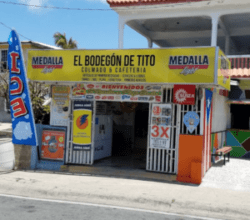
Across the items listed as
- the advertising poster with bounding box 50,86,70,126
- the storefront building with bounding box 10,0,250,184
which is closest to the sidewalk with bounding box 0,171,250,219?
the storefront building with bounding box 10,0,250,184

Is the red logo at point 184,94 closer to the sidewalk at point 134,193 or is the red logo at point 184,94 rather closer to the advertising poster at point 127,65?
the advertising poster at point 127,65

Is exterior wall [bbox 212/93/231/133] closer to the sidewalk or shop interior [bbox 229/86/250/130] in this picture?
shop interior [bbox 229/86/250/130]

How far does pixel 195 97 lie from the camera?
10930 millimetres

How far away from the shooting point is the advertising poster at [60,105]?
1223 cm

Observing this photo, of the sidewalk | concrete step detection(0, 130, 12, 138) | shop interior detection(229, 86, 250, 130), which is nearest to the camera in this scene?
the sidewalk

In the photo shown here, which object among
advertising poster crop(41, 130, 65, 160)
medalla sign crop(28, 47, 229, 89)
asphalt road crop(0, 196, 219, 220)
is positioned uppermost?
medalla sign crop(28, 47, 229, 89)

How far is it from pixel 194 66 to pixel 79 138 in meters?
4.68

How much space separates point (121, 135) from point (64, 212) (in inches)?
427

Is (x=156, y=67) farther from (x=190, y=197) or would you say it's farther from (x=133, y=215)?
(x=133, y=215)

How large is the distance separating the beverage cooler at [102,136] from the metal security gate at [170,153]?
272cm

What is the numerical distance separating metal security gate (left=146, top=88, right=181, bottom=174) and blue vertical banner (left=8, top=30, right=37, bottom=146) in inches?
155

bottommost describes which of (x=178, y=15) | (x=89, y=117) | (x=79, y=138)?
(x=79, y=138)

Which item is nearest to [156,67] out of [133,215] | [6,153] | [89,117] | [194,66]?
[194,66]

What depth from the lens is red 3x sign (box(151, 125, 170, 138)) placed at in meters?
11.2
